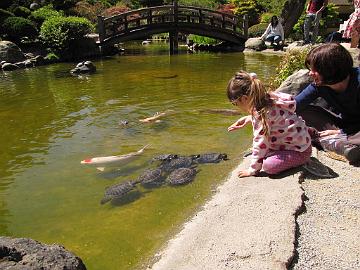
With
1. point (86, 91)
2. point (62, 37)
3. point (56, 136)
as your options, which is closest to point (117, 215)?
point (56, 136)

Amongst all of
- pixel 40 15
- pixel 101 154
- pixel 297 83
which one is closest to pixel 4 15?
pixel 40 15

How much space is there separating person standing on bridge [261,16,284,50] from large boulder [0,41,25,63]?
520 inches

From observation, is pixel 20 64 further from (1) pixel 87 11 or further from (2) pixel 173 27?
(1) pixel 87 11

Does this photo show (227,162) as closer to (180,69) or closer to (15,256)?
(15,256)

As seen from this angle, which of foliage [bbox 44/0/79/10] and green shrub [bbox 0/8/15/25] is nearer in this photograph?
green shrub [bbox 0/8/15/25]

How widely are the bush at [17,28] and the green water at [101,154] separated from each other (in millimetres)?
9334

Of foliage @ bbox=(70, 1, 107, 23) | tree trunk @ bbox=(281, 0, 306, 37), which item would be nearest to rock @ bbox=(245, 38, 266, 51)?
tree trunk @ bbox=(281, 0, 306, 37)

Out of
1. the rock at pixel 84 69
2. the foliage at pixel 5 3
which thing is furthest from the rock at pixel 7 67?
the foliage at pixel 5 3

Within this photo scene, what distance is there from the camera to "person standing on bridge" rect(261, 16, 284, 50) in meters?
22.7

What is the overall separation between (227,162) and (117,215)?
2029mm

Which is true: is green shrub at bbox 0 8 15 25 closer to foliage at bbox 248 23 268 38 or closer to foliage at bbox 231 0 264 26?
foliage at bbox 248 23 268 38

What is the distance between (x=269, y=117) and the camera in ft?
14.6

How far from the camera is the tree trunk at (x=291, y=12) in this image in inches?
1050

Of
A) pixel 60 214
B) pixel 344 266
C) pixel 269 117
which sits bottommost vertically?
pixel 60 214
